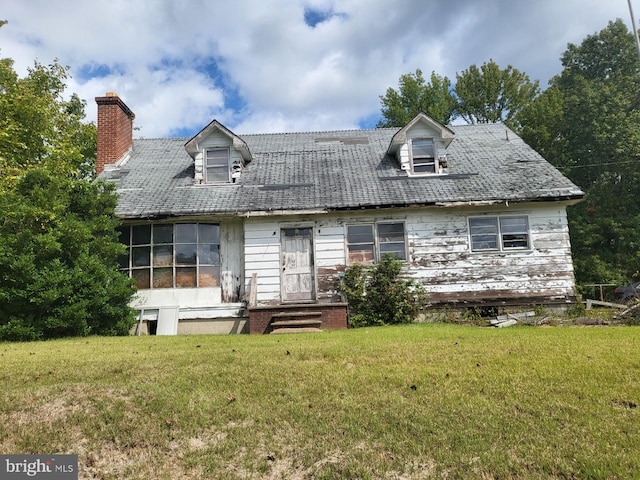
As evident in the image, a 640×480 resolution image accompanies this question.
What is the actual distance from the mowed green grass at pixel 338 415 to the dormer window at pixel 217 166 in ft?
31.2

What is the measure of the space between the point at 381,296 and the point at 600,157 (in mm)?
22335

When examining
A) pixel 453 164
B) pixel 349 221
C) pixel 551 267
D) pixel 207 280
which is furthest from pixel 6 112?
pixel 551 267

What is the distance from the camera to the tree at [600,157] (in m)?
26.0

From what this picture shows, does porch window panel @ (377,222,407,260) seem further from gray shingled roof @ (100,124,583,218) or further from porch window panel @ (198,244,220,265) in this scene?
porch window panel @ (198,244,220,265)

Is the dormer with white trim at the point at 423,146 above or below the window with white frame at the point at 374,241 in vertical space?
above

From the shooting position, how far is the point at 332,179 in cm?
1491

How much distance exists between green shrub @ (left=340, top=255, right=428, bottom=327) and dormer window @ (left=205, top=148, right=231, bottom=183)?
5312mm

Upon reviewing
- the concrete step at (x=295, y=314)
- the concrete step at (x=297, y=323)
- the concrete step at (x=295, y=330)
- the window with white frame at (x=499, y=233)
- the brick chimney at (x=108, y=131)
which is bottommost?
the concrete step at (x=295, y=330)

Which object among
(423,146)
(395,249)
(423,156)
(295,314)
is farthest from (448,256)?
(295,314)

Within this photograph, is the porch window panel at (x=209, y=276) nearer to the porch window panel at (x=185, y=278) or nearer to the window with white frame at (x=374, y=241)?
the porch window panel at (x=185, y=278)

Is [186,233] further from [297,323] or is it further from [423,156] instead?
[423,156]

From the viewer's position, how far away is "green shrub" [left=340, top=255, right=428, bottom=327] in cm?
1239

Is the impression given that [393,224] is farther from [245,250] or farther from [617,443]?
[617,443]

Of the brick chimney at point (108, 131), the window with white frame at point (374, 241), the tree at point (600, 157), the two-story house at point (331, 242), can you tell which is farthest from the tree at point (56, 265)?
the tree at point (600, 157)
